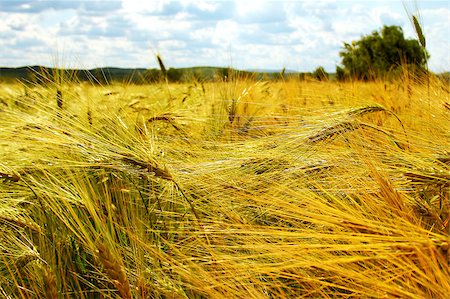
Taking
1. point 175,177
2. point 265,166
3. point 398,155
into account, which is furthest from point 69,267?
point 398,155

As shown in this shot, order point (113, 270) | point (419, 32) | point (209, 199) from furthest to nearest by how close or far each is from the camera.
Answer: point (419, 32), point (209, 199), point (113, 270)

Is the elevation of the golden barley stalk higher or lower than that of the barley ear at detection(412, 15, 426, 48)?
lower

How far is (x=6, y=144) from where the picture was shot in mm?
1652

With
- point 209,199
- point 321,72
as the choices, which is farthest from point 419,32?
point 321,72

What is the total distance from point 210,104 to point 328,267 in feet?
6.08

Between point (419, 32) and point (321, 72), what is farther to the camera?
point (321, 72)

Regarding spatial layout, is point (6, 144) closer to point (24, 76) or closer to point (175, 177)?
point (24, 76)

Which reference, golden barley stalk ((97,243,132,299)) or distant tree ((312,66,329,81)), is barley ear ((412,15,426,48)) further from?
golden barley stalk ((97,243,132,299))

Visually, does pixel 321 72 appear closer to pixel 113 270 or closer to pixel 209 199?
pixel 209 199

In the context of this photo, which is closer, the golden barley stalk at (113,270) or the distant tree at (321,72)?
the golden barley stalk at (113,270)

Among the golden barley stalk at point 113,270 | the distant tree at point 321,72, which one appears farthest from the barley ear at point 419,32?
the golden barley stalk at point 113,270

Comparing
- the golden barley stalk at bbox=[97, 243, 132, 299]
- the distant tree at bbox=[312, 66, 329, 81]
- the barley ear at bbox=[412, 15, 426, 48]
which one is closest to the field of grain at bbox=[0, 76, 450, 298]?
the golden barley stalk at bbox=[97, 243, 132, 299]

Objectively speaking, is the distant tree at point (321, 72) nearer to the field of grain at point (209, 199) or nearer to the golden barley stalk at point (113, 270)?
the field of grain at point (209, 199)

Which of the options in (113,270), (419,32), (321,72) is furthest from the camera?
(321,72)
